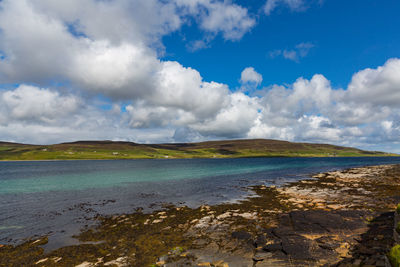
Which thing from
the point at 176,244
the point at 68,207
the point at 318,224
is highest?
the point at 318,224

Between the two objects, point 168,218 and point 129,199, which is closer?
point 168,218

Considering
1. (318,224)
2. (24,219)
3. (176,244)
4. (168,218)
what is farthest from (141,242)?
(24,219)

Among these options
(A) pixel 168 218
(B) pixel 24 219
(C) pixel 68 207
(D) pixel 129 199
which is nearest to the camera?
(A) pixel 168 218

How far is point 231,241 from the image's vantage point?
17844 millimetres

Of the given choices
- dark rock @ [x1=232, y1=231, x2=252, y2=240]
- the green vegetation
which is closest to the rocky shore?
dark rock @ [x1=232, y1=231, x2=252, y2=240]

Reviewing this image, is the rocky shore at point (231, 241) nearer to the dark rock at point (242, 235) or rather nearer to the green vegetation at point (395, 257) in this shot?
the dark rock at point (242, 235)

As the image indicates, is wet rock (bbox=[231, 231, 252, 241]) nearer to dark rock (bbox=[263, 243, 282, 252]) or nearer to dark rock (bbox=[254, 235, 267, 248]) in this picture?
dark rock (bbox=[254, 235, 267, 248])

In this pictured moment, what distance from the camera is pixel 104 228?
23547 mm

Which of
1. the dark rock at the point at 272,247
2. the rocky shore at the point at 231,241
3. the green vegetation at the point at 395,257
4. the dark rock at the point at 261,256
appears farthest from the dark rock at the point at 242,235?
the green vegetation at the point at 395,257

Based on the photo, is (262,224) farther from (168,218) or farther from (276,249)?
(168,218)

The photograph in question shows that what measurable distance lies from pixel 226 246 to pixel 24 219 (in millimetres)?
29159

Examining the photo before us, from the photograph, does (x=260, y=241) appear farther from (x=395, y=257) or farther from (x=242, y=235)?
(x=395, y=257)

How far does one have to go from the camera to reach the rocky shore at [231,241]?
14.4m

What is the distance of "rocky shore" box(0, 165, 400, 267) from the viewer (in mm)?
14445
